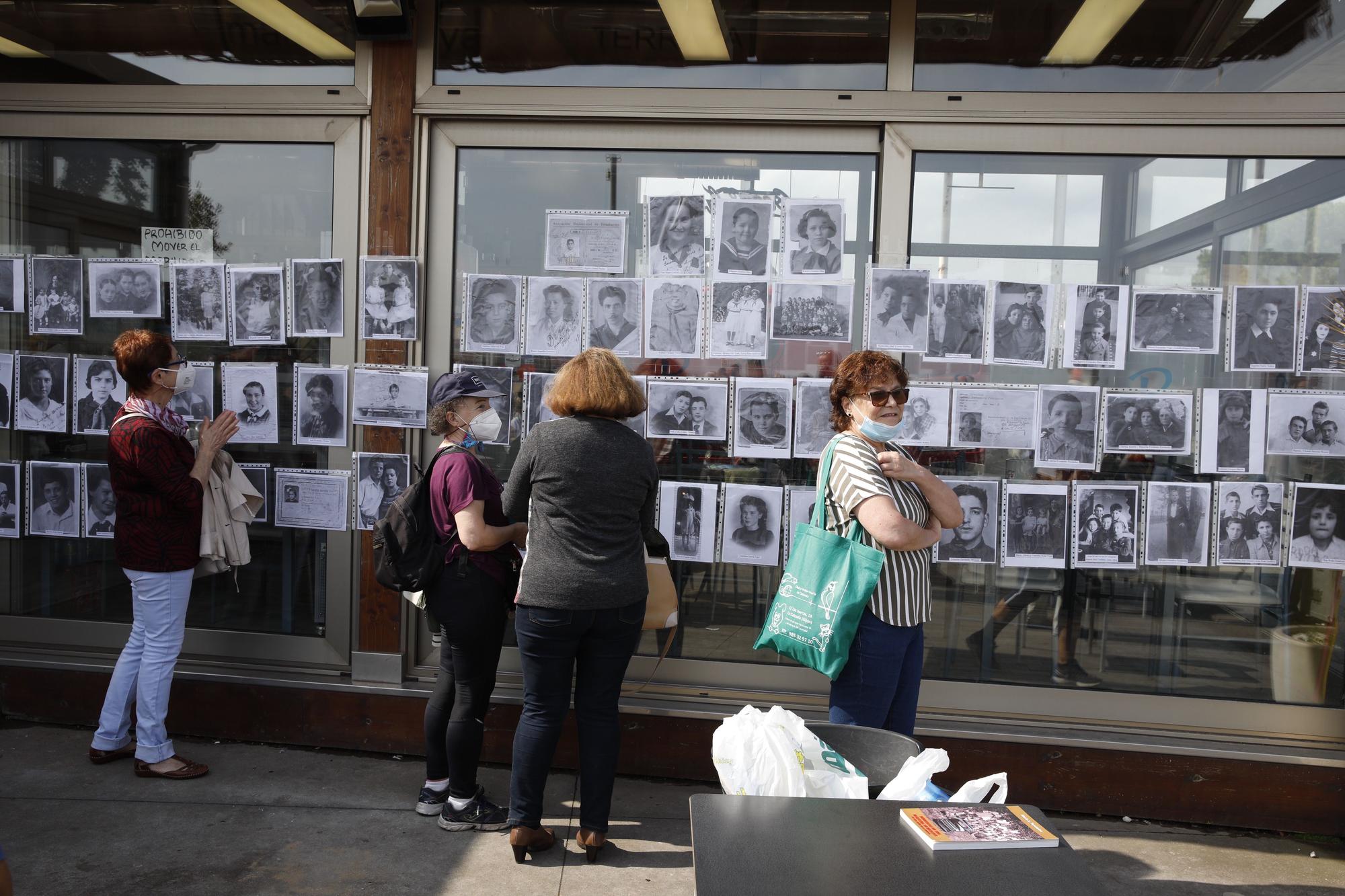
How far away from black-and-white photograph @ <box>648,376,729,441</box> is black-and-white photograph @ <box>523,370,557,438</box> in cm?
45

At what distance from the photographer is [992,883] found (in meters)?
1.72

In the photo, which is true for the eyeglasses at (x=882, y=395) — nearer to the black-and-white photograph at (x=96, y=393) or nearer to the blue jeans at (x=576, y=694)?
the blue jeans at (x=576, y=694)

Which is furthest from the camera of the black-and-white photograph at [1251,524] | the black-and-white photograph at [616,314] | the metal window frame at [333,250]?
the metal window frame at [333,250]

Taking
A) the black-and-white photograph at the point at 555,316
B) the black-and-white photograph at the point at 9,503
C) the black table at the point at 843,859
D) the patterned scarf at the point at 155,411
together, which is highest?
the black-and-white photograph at the point at 555,316

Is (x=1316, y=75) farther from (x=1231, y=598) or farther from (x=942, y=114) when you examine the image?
(x=1231, y=598)

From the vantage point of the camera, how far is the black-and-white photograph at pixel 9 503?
15.0ft

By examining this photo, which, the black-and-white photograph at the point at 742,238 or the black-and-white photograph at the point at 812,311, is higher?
the black-and-white photograph at the point at 742,238

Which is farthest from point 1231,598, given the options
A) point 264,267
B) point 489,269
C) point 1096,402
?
point 264,267

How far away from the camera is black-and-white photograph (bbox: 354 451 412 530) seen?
4211mm

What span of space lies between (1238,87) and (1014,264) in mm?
1076

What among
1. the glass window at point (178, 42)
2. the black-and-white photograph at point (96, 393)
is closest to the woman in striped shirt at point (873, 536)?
the glass window at point (178, 42)

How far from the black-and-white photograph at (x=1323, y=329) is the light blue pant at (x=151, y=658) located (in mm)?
4554

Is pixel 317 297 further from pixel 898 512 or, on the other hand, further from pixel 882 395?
pixel 898 512

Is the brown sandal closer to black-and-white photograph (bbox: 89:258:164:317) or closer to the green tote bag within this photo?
black-and-white photograph (bbox: 89:258:164:317)
